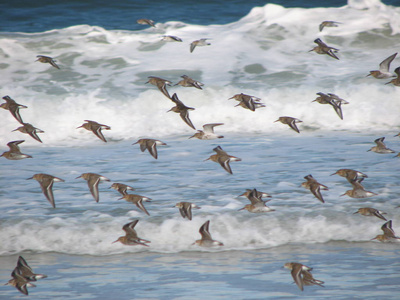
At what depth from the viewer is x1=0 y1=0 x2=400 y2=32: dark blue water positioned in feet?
54.9

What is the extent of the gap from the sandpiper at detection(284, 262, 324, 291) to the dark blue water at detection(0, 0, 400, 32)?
510 inches

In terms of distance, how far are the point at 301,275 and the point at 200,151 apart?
458cm

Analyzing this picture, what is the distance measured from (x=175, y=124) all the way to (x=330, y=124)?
9.46ft

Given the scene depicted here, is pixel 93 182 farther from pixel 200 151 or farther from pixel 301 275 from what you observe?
pixel 200 151

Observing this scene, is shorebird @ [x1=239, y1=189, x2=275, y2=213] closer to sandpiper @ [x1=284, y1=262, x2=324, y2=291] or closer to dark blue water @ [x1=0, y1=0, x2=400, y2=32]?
sandpiper @ [x1=284, y1=262, x2=324, y2=291]

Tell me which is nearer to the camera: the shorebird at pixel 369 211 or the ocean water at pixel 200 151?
the ocean water at pixel 200 151

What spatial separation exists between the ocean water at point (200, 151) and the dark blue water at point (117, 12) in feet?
0.29

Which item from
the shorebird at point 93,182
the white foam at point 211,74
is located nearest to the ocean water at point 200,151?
the white foam at point 211,74

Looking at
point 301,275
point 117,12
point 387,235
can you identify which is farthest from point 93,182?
point 117,12

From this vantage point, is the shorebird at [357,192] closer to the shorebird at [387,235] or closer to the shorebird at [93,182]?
the shorebird at [387,235]

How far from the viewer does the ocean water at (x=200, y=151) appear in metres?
4.97

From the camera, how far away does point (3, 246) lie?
547 centimetres

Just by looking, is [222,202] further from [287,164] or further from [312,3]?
[312,3]

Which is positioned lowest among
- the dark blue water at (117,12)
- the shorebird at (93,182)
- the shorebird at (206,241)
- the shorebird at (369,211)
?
the dark blue water at (117,12)
